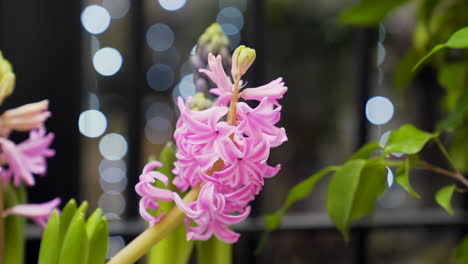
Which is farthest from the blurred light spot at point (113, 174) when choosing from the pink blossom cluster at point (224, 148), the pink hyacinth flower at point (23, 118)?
the pink blossom cluster at point (224, 148)

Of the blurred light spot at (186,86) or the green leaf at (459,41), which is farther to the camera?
the blurred light spot at (186,86)

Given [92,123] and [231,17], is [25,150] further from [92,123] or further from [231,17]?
[231,17]

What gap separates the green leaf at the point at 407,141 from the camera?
20.1 inches

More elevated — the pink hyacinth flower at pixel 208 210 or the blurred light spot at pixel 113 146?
the pink hyacinth flower at pixel 208 210

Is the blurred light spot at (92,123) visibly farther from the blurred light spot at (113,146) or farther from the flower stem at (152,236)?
the flower stem at (152,236)

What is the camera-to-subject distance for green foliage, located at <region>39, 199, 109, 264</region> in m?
0.45

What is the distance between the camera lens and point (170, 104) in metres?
1.03

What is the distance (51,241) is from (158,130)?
1.87 ft

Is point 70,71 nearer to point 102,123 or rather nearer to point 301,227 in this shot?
point 102,123

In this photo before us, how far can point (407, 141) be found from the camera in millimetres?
530

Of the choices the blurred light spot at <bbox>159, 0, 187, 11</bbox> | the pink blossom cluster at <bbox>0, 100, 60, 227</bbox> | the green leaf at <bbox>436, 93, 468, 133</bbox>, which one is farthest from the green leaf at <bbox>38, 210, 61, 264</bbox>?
the blurred light spot at <bbox>159, 0, 187, 11</bbox>

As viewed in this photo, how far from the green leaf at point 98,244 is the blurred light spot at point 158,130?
0.52m

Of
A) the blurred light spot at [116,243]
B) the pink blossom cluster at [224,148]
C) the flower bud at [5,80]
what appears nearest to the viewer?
the pink blossom cluster at [224,148]

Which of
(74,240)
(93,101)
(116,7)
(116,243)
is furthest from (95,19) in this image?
(74,240)
